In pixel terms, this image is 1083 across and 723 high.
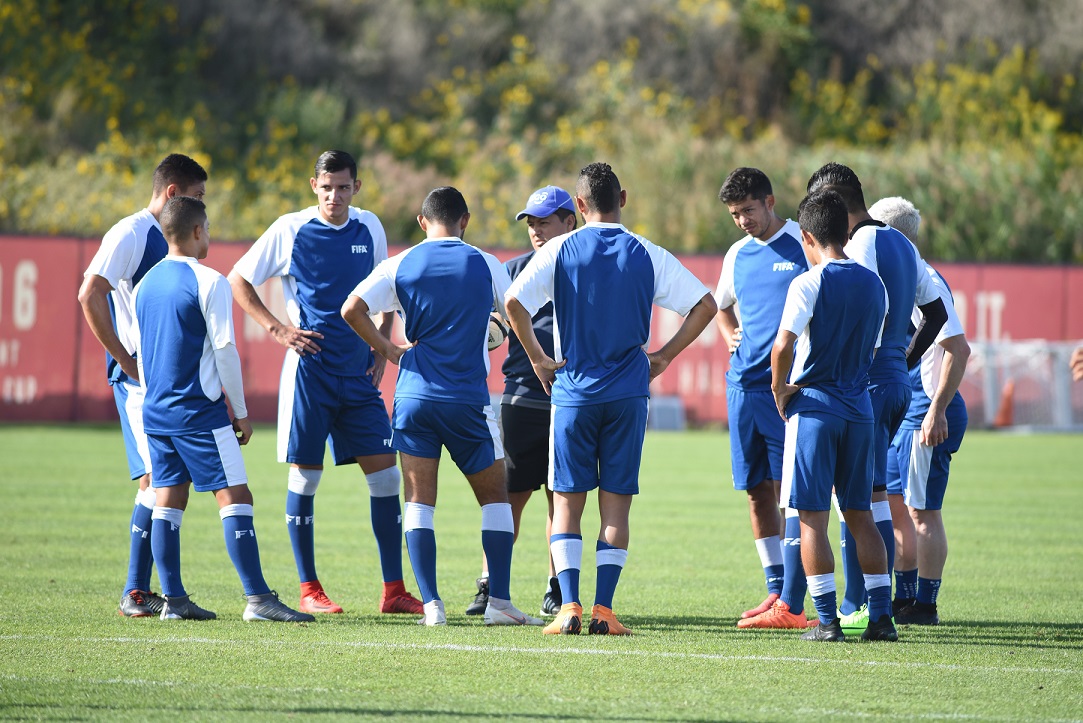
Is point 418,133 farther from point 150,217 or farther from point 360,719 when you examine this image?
point 360,719

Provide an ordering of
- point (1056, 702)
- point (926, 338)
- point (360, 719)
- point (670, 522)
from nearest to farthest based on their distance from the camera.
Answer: point (360, 719)
point (1056, 702)
point (926, 338)
point (670, 522)

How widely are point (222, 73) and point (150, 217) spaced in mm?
36848

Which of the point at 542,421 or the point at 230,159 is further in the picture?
the point at 230,159

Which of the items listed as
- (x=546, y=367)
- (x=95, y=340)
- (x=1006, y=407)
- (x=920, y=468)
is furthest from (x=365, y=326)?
(x=1006, y=407)

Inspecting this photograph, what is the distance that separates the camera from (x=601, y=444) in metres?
6.95

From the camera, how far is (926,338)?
24.3 ft

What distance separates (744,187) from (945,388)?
5.13 feet

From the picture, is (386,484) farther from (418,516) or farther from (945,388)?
(945,388)

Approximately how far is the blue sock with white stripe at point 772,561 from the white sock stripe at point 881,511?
0.70m

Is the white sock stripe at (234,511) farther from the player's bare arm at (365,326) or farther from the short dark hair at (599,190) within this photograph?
the short dark hair at (599,190)

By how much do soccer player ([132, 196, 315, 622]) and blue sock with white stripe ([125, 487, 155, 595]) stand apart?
28 centimetres

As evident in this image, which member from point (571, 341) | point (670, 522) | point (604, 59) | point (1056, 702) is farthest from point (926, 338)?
point (604, 59)

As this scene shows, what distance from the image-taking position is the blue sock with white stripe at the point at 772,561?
7703 millimetres

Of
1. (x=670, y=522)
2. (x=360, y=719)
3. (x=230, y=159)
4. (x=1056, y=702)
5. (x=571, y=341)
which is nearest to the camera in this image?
(x=360, y=719)
